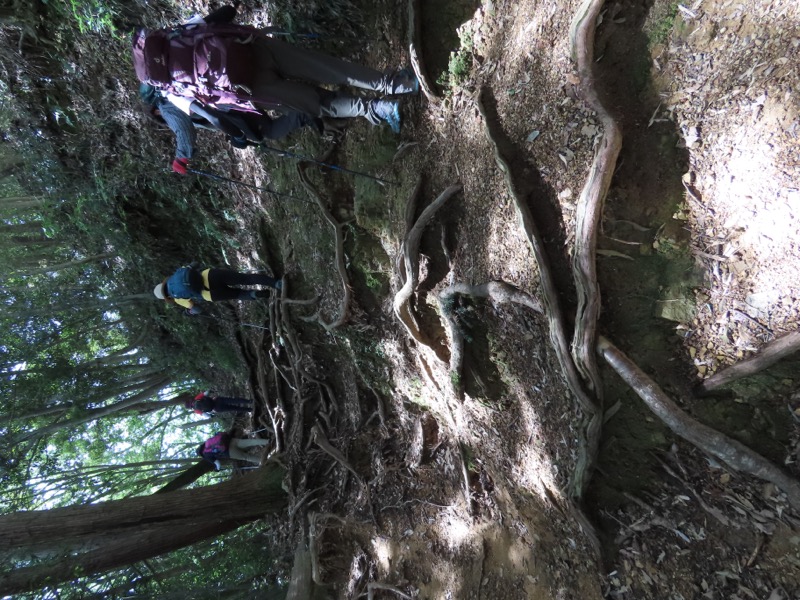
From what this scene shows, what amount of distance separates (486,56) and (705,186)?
199 cm

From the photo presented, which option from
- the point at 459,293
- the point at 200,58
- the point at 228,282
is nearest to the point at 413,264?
Result: the point at 459,293

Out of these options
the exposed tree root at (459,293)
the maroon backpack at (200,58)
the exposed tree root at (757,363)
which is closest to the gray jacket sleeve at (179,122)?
the maroon backpack at (200,58)

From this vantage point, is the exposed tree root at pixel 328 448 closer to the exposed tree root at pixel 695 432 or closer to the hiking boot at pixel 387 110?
the exposed tree root at pixel 695 432

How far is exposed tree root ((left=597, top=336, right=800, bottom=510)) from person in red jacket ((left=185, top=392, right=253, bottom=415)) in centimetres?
650

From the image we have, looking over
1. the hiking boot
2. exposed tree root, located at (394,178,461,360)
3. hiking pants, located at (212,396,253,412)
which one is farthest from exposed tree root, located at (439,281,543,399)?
hiking pants, located at (212,396,253,412)

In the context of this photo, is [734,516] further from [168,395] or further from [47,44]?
[168,395]

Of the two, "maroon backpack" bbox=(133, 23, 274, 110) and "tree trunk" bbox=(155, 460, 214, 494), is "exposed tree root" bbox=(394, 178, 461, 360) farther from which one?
"tree trunk" bbox=(155, 460, 214, 494)

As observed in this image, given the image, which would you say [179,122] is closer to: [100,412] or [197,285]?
[197,285]

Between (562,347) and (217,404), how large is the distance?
20.9ft

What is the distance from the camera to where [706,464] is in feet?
8.98

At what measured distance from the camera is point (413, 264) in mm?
4102

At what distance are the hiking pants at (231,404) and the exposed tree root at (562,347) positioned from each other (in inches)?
236

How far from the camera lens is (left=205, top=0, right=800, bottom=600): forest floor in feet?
7.75

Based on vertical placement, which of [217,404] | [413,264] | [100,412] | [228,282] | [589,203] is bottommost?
[100,412]
